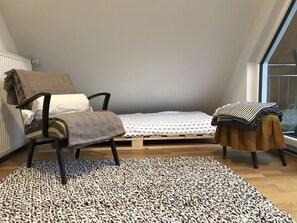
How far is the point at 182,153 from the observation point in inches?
106

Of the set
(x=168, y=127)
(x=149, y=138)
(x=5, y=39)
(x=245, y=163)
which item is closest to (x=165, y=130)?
(x=168, y=127)

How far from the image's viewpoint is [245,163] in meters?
2.34

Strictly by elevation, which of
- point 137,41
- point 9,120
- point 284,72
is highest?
point 137,41

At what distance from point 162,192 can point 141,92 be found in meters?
2.01

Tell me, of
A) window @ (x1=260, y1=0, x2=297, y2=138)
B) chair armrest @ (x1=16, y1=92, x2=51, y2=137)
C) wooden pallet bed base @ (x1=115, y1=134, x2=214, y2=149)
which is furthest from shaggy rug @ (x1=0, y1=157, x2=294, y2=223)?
window @ (x1=260, y1=0, x2=297, y2=138)

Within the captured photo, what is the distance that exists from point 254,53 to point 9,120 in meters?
2.61

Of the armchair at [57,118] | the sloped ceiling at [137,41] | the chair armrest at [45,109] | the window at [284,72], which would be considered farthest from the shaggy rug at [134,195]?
the sloped ceiling at [137,41]

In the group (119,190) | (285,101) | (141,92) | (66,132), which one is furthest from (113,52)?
(285,101)

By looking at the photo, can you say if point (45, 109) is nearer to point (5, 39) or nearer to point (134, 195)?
point (134, 195)

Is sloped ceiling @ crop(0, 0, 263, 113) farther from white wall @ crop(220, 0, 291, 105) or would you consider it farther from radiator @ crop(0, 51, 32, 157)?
radiator @ crop(0, 51, 32, 157)

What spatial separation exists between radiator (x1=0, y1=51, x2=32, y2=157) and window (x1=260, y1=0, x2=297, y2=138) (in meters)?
2.62

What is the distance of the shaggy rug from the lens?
4.56ft

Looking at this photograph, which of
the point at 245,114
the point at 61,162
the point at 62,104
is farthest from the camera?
the point at 62,104

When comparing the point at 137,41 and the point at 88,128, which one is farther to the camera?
the point at 137,41
